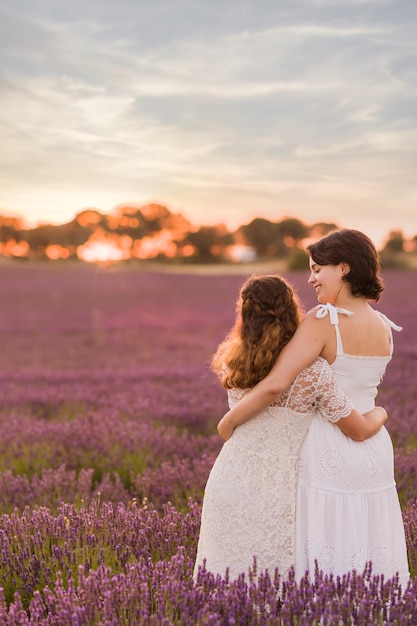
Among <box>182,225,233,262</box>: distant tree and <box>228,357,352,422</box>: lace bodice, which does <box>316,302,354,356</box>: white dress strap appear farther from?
<box>182,225,233,262</box>: distant tree

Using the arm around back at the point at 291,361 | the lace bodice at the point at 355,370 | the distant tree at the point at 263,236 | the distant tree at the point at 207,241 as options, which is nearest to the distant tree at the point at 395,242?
the distant tree at the point at 263,236

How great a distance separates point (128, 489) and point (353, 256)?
2639 mm

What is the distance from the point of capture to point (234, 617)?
6.96ft

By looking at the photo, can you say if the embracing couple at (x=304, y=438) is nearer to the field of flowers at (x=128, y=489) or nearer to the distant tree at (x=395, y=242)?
the field of flowers at (x=128, y=489)

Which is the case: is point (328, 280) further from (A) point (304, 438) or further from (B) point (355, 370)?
(A) point (304, 438)

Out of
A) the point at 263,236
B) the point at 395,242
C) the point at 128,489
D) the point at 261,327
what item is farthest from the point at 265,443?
the point at 263,236

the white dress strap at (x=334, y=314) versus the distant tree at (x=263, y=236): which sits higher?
the distant tree at (x=263, y=236)

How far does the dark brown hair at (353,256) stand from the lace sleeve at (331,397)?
387mm

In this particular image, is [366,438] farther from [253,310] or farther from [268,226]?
[268,226]

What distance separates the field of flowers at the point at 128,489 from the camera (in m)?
2.15

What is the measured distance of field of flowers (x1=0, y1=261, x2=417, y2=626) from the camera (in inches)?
84.7

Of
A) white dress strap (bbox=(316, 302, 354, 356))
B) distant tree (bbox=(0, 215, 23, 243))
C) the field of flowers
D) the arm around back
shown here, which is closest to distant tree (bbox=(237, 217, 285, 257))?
distant tree (bbox=(0, 215, 23, 243))

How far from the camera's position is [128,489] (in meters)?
4.55

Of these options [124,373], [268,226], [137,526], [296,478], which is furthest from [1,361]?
[268,226]
